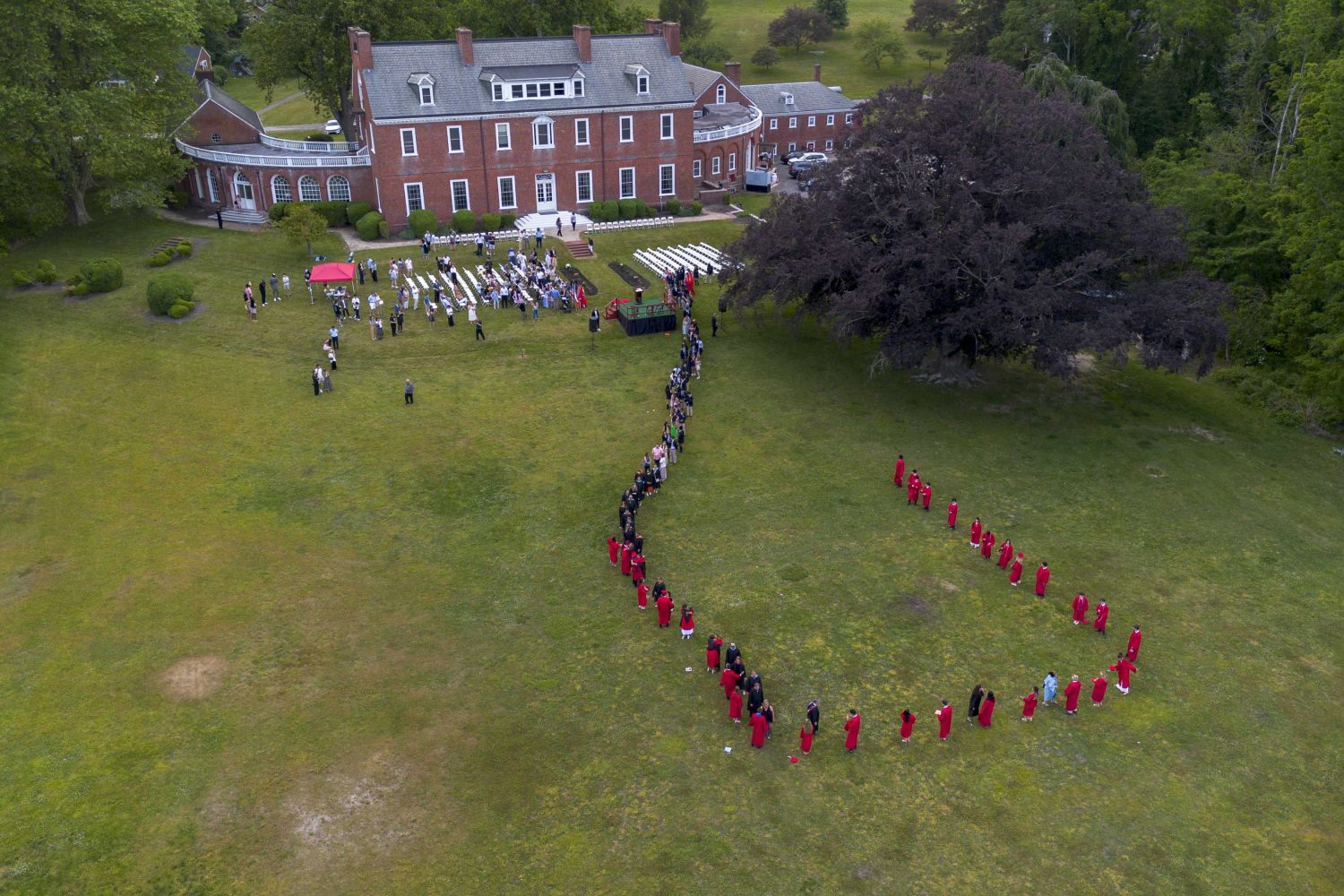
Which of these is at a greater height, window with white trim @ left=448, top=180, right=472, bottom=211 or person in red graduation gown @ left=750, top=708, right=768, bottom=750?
window with white trim @ left=448, top=180, right=472, bottom=211

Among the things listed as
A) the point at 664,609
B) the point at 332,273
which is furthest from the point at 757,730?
the point at 332,273

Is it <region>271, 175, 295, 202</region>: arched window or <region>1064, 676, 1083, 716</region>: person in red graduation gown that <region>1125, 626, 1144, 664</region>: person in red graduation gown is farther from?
<region>271, 175, 295, 202</region>: arched window

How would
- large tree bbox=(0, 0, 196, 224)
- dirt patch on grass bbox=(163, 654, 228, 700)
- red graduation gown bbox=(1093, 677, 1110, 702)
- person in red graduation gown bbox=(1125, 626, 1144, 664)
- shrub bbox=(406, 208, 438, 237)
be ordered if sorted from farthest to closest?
shrub bbox=(406, 208, 438, 237)
large tree bbox=(0, 0, 196, 224)
person in red graduation gown bbox=(1125, 626, 1144, 664)
dirt patch on grass bbox=(163, 654, 228, 700)
red graduation gown bbox=(1093, 677, 1110, 702)

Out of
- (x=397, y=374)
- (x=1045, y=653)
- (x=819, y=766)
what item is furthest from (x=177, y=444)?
(x=1045, y=653)

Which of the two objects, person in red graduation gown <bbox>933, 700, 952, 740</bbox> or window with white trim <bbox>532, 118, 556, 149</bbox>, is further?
window with white trim <bbox>532, 118, 556, 149</bbox>

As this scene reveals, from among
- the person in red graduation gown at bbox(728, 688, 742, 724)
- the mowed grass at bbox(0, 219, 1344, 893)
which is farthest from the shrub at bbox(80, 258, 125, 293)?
the person in red graduation gown at bbox(728, 688, 742, 724)

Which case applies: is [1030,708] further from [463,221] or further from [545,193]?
[545,193]

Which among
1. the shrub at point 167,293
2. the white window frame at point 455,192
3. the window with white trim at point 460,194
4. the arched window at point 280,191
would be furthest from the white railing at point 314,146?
the shrub at point 167,293
